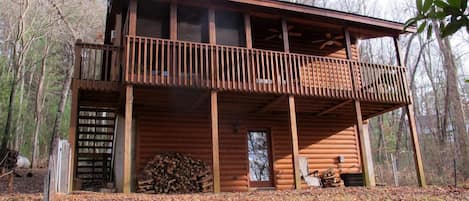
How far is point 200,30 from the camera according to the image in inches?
381

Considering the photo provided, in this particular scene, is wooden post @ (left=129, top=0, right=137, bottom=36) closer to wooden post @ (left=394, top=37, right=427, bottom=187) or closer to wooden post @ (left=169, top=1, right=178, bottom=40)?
wooden post @ (left=169, top=1, right=178, bottom=40)

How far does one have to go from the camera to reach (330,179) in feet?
35.7

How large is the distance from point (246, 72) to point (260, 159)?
3.23 m

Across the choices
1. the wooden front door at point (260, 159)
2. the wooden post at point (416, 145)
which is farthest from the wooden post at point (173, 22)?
the wooden post at point (416, 145)

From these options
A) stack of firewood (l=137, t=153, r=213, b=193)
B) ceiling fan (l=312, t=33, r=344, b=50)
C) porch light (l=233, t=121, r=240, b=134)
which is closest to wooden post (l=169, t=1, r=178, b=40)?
stack of firewood (l=137, t=153, r=213, b=193)

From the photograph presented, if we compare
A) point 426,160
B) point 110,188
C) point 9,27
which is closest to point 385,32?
point 110,188

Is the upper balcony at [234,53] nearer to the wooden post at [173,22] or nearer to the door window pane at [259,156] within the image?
the wooden post at [173,22]

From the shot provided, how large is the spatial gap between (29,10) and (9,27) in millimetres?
2448

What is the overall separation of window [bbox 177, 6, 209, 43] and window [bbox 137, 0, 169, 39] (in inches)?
14.8

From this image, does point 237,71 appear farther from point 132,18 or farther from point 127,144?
point 127,144

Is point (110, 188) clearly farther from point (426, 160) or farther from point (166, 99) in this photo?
point (426, 160)

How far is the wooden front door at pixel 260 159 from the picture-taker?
1100 cm

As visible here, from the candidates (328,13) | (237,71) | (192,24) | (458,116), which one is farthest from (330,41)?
(458,116)

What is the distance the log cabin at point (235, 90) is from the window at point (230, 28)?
0.03m
